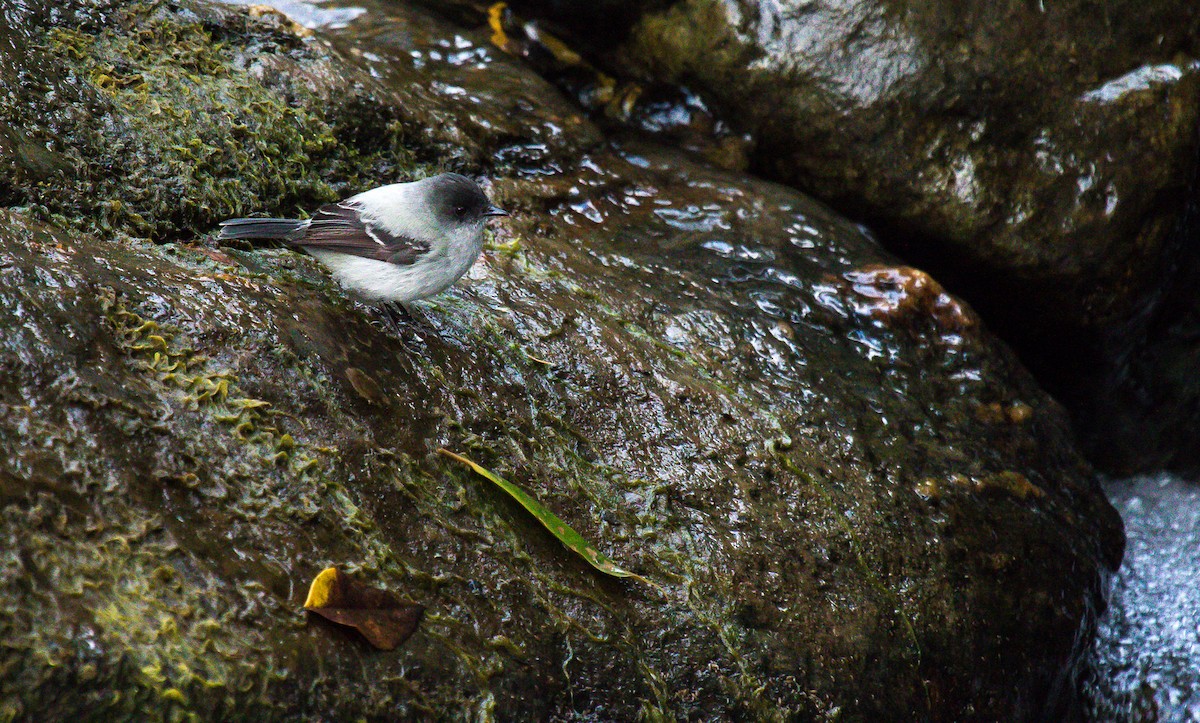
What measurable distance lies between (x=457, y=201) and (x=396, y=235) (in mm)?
317

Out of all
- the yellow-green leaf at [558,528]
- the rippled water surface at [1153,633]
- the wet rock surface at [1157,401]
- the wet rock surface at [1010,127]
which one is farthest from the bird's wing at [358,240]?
the wet rock surface at [1157,401]

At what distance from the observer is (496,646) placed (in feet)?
8.88

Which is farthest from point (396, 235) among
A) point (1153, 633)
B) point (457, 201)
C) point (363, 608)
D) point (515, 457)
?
point (1153, 633)

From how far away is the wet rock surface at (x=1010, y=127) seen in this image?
5.44 meters

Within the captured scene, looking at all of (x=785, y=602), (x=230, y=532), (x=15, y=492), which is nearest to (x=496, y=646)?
(x=230, y=532)

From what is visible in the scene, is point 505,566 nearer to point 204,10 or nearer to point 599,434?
point 599,434

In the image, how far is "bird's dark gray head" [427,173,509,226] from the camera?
369 centimetres

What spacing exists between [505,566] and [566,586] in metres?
0.23

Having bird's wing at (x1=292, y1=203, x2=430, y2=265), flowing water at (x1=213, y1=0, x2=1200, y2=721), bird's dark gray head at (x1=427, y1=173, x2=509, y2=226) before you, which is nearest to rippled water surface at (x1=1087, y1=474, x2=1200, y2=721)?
flowing water at (x1=213, y1=0, x2=1200, y2=721)

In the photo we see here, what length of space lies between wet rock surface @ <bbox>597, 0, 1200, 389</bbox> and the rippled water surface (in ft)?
4.83

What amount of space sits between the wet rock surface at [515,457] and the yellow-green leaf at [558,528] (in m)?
0.06

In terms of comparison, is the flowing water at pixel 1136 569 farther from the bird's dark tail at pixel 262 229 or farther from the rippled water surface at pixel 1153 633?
the bird's dark tail at pixel 262 229

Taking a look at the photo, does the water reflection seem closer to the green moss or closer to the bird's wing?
the green moss

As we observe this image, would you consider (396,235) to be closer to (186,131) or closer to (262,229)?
(262,229)
